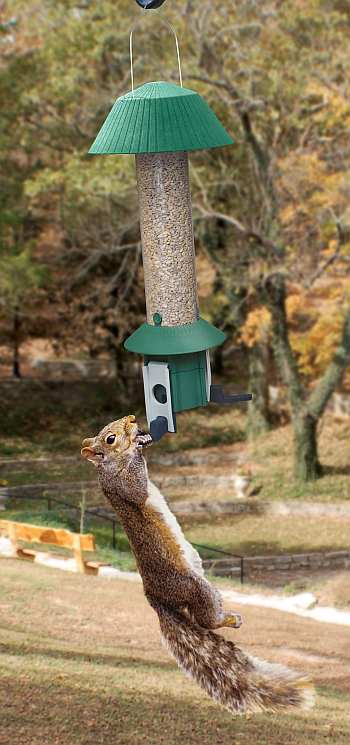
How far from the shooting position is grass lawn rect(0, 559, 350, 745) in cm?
1045

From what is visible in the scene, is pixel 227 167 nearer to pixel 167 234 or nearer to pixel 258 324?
pixel 258 324

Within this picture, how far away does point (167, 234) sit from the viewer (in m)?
7.00

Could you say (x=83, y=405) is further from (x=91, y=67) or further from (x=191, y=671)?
(x=191, y=671)

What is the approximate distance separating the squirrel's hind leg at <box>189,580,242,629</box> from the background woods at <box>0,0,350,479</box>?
17276 millimetres

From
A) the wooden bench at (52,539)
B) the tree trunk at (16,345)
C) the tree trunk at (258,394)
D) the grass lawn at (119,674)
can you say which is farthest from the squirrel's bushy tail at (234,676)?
the tree trunk at (16,345)

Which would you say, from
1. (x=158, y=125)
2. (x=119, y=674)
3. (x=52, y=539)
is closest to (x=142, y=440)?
(x=158, y=125)

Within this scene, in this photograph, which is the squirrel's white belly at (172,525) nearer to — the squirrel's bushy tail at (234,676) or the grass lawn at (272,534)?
the squirrel's bushy tail at (234,676)

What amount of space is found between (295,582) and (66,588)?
19.2 ft

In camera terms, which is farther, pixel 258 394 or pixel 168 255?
pixel 258 394

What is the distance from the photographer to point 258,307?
101 ft

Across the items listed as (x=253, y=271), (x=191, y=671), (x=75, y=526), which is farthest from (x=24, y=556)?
(x=191, y=671)

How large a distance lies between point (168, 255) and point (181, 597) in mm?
2200

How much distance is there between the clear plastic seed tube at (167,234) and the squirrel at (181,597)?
1.13 meters

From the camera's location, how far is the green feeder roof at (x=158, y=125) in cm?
622
